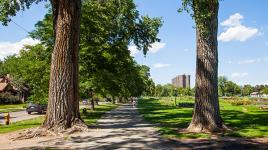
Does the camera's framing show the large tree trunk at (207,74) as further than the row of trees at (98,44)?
No

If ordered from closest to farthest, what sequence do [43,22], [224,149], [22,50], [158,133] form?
[224,149]
[158,133]
[43,22]
[22,50]

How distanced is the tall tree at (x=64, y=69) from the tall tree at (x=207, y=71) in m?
4.83

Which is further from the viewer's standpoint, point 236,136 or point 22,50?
point 22,50

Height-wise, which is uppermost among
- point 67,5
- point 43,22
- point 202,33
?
point 43,22

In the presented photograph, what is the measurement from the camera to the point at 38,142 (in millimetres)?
13891

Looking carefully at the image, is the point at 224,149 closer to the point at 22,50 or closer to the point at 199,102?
the point at 199,102

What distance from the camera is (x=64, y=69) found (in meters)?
17.1

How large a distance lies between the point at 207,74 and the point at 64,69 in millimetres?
5729

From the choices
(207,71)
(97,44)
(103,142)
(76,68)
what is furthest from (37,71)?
(103,142)

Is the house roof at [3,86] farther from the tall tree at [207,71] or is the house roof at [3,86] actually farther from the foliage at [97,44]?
the tall tree at [207,71]

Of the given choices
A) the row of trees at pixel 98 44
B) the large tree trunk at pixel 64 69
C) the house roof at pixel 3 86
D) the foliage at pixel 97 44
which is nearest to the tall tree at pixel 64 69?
the large tree trunk at pixel 64 69

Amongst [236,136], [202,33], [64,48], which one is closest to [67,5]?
[64,48]

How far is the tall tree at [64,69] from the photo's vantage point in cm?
1688

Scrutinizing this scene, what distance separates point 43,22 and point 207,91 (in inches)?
714
